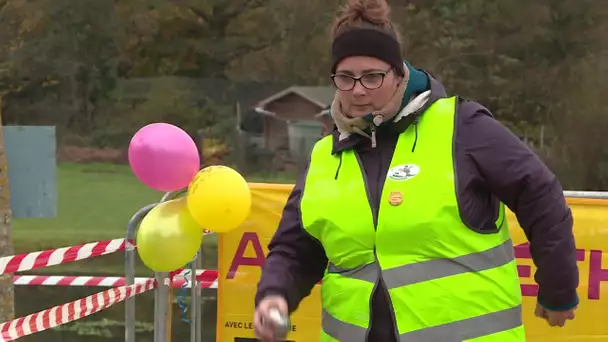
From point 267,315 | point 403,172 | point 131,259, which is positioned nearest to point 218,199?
point 131,259

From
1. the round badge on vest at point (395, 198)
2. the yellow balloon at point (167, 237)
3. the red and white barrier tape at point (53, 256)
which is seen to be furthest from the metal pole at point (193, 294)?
the round badge on vest at point (395, 198)

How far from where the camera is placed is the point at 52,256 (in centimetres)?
414

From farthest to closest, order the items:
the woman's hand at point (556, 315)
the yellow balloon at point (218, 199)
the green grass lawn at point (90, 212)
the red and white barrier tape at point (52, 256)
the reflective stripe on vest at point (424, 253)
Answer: the green grass lawn at point (90, 212) < the red and white barrier tape at point (52, 256) < the yellow balloon at point (218, 199) < the woman's hand at point (556, 315) < the reflective stripe on vest at point (424, 253)

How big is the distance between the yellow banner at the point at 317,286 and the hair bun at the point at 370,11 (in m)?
2.09

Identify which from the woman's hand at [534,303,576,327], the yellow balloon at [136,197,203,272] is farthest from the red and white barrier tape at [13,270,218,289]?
the woman's hand at [534,303,576,327]

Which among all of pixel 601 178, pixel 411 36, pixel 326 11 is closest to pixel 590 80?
pixel 601 178

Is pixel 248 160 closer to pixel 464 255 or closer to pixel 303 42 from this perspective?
pixel 303 42

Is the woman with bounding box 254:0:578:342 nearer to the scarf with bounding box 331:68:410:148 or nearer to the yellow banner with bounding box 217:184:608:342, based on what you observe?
the scarf with bounding box 331:68:410:148

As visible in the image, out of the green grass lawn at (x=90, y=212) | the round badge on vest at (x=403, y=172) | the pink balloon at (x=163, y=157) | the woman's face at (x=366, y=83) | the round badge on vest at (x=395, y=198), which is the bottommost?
the green grass lawn at (x=90, y=212)

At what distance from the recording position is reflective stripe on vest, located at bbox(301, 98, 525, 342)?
1928 mm

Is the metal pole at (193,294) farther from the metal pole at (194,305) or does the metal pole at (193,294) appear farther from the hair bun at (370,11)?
the hair bun at (370,11)

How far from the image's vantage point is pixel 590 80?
18.7 meters

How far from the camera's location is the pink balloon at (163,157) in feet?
12.2

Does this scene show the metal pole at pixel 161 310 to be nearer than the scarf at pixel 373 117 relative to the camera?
No
